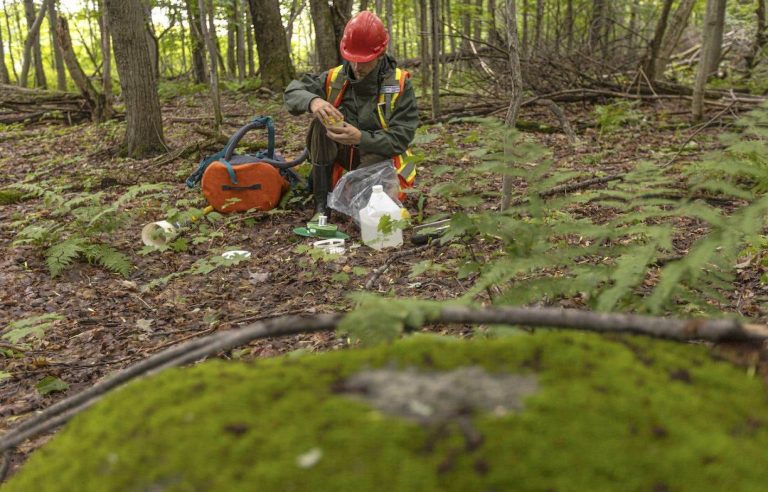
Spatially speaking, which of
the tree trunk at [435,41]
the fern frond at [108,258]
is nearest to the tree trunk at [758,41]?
the tree trunk at [435,41]

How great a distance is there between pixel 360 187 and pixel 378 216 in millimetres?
568

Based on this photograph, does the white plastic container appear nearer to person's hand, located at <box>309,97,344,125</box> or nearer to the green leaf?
person's hand, located at <box>309,97,344,125</box>

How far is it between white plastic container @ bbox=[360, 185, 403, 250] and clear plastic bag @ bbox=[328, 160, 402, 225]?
286 mm

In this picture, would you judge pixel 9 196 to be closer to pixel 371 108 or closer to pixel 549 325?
pixel 371 108

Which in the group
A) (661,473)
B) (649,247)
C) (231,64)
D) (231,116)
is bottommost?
(661,473)

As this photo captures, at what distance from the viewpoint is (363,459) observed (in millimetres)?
953

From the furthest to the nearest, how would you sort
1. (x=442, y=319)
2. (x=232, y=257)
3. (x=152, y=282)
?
(x=232, y=257) < (x=152, y=282) < (x=442, y=319)

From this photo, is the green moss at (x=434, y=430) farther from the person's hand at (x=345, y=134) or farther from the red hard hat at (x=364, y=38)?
the red hard hat at (x=364, y=38)

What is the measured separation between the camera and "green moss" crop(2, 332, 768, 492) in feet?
3.07

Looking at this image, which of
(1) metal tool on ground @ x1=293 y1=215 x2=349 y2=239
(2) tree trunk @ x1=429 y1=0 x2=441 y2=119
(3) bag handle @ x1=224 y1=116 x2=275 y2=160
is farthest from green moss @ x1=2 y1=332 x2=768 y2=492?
(2) tree trunk @ x1=429 y1=0 x2=441 y2=119

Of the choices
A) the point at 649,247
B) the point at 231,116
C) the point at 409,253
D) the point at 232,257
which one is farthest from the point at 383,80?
the point at 231,116

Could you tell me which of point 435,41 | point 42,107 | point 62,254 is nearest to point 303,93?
point 62,254

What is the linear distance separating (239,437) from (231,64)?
20201mm

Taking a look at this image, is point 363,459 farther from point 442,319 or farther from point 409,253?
Answer: point 409,253
